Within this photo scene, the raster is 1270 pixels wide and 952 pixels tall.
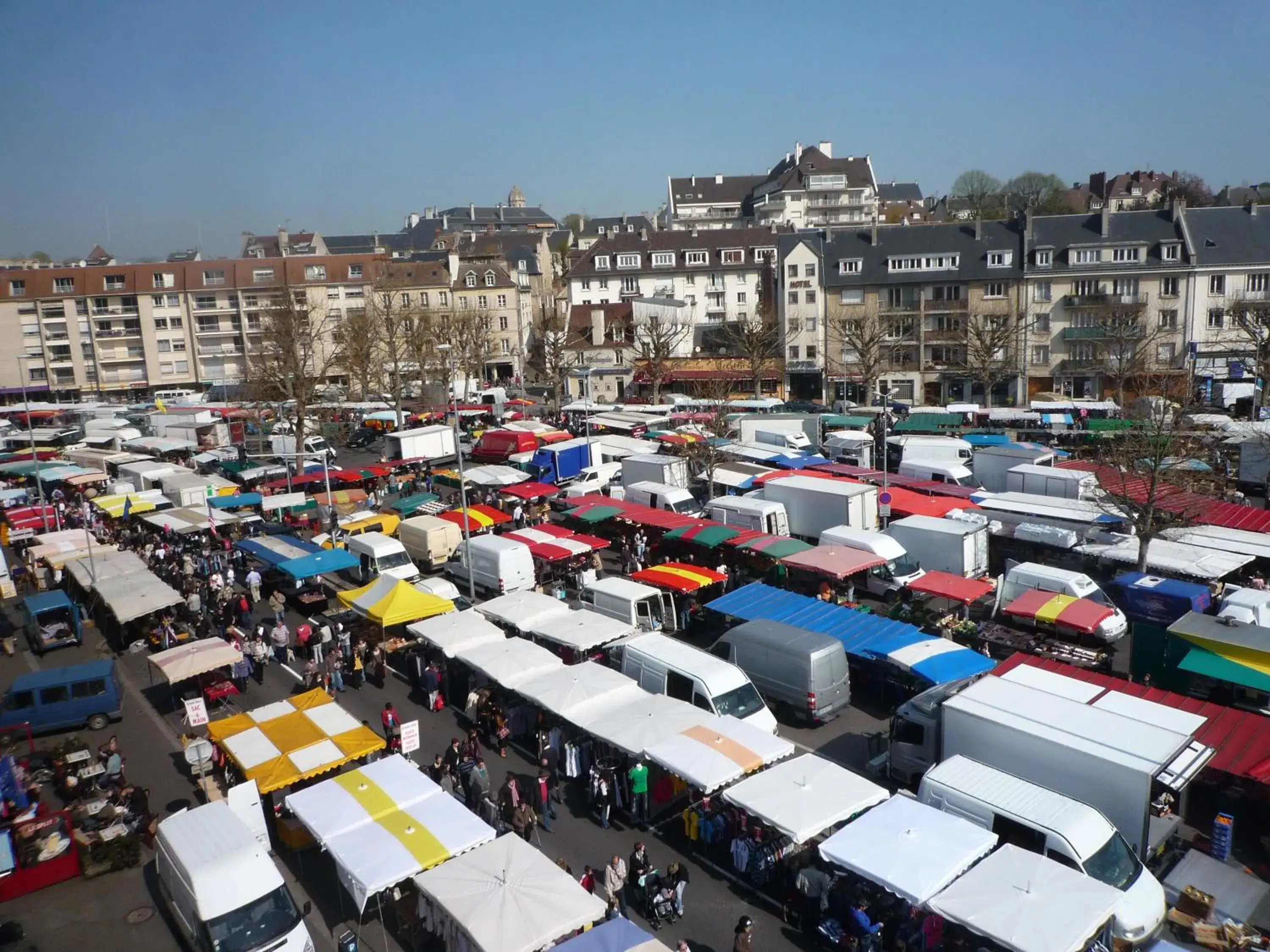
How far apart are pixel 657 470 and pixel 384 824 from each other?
20433 mm

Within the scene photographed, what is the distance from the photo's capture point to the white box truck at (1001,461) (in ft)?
97.9

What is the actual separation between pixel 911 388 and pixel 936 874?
1903 inches

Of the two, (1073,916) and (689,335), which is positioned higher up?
(689,335)

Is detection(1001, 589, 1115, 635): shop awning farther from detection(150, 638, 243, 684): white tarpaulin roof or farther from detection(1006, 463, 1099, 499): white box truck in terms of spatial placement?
detection(150, 638, 243, 684): white tarpaulin roof

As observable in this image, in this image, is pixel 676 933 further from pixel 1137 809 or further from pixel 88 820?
pixel 88 820

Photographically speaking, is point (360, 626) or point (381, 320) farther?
point (381, 320)

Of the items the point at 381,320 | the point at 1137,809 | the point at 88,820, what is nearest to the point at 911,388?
the point at 381,320

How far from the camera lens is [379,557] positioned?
950 inches

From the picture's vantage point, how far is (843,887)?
35.2 feet

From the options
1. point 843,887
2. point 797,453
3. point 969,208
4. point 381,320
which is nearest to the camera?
point 843,887

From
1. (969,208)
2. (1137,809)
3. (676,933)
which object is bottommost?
(676,933)

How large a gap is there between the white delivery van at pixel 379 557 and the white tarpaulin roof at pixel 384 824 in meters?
11.6

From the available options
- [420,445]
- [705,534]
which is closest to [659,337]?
[420,445]

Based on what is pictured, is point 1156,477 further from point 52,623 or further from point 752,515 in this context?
point 52,623
